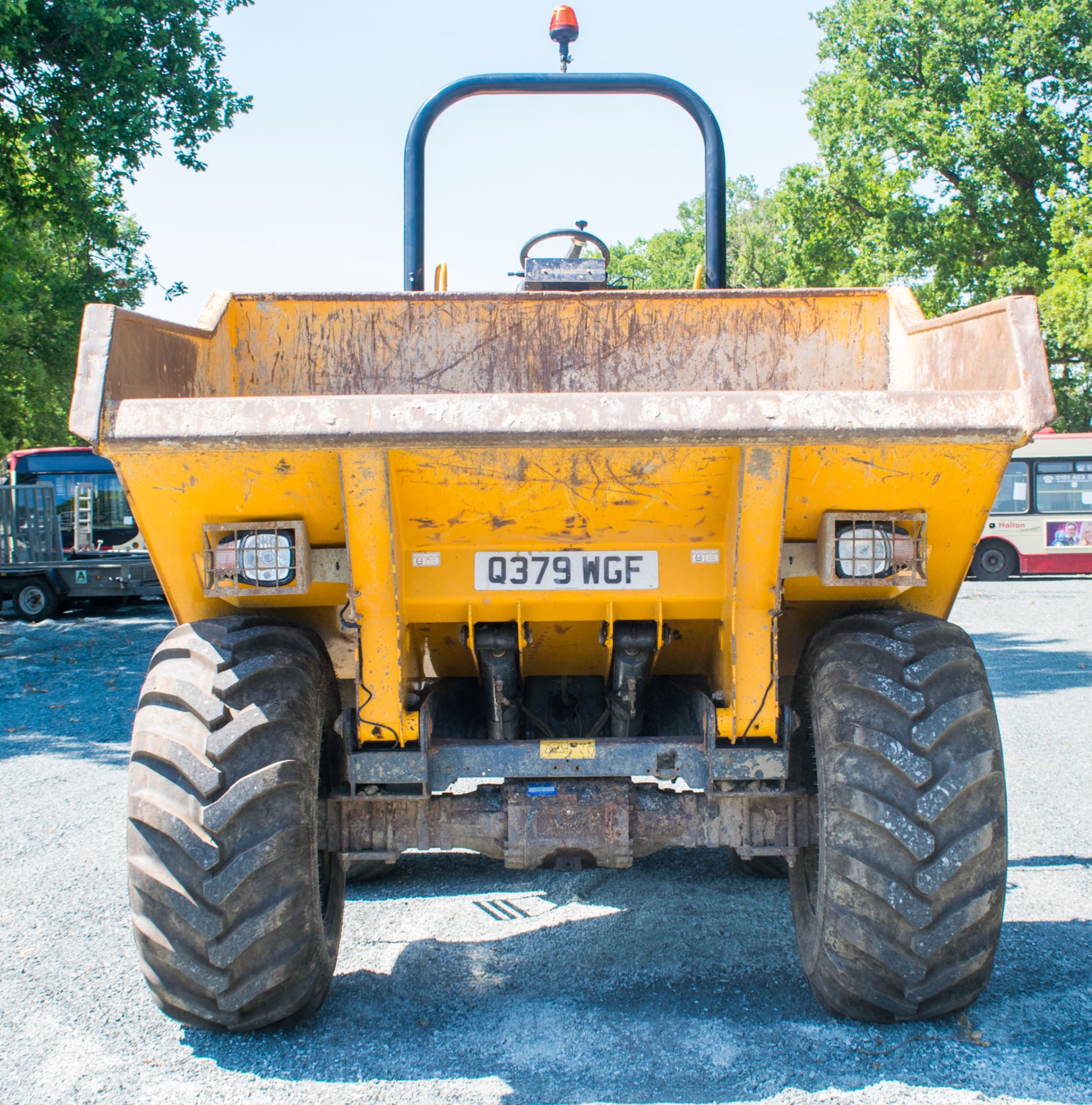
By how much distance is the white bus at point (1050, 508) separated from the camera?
20.9 metres

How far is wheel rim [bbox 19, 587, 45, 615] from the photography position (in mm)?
17938

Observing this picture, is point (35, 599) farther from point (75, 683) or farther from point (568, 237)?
point (568, 237)

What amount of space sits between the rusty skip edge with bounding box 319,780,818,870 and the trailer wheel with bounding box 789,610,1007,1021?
0.26 meters

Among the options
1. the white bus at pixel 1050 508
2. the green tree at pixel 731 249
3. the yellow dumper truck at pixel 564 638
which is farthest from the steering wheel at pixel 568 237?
the green tree at pixel 731 249

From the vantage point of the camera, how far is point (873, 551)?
3107mm

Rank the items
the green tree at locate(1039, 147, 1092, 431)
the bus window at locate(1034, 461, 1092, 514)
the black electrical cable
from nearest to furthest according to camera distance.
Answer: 1. the black electrical cable
2. the bus window at locate(1034, 461, 1092, 514)
3. the green tree at locate(1039, 147, 1092, 431)

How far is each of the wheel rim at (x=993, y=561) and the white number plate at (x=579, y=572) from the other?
19.8 meters

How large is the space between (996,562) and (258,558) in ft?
67.8

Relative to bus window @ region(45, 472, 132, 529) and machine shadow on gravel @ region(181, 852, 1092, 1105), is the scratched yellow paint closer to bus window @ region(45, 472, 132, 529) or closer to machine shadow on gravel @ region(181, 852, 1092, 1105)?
machine shadow on gravel @ region(181, 852, 1092, 1105)

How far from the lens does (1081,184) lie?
2728cm

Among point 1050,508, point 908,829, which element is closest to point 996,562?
point 1050,508

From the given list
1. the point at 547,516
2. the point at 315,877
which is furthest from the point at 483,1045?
the point at 547,516

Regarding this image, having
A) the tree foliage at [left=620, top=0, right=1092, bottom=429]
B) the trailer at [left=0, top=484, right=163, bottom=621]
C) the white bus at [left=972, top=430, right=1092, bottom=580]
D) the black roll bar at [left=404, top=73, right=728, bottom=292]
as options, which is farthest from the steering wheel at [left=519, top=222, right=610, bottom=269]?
the tree foliage at [left=620, top=0, right=1092, bottom=429]

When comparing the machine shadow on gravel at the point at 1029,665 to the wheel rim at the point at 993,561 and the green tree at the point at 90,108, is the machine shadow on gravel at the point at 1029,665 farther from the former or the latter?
the green tree at the point at 90,108
